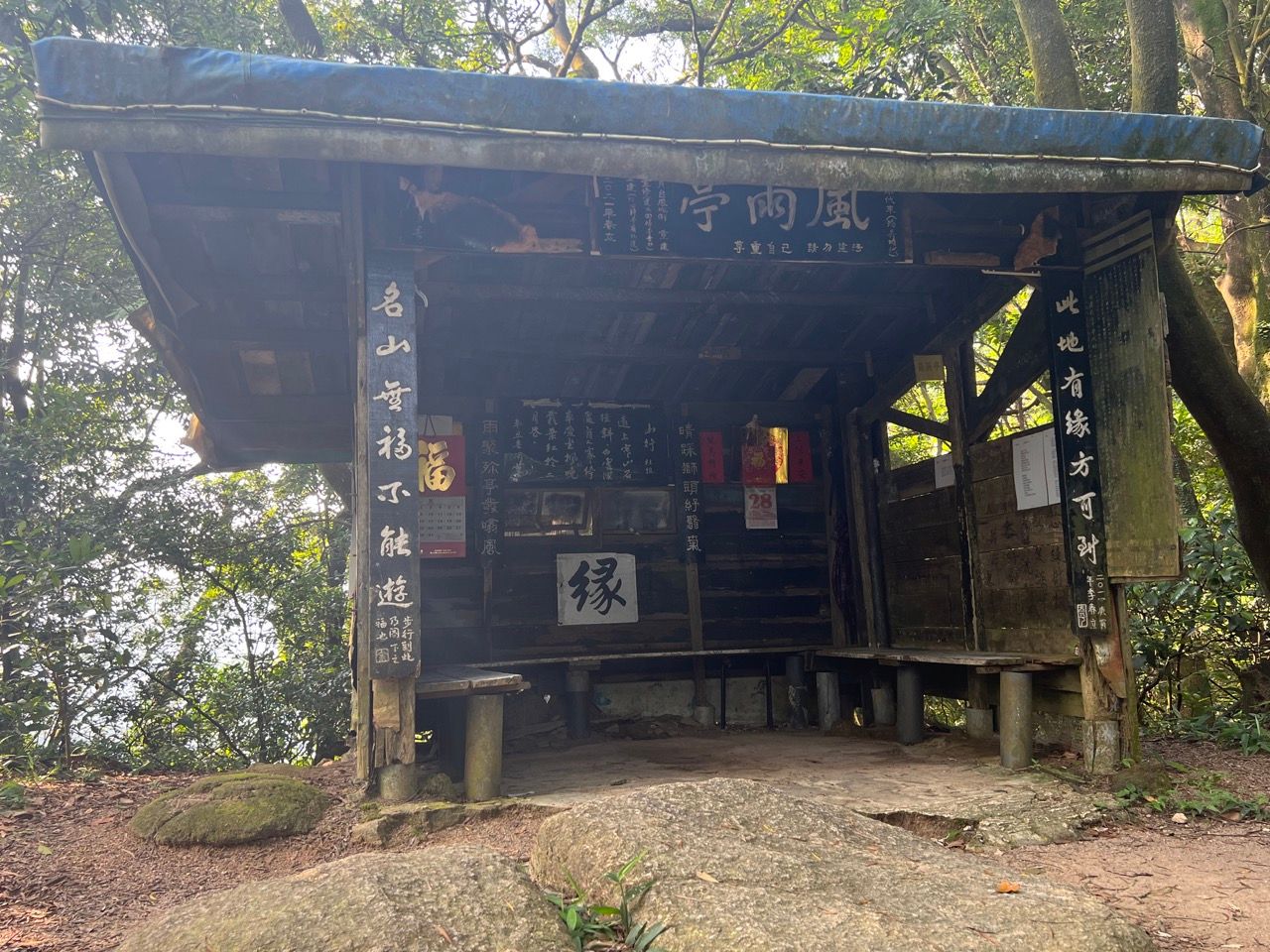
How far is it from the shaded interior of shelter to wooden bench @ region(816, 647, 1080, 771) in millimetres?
295

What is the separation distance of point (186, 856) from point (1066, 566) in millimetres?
5581

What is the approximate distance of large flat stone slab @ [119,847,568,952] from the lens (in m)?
2.86

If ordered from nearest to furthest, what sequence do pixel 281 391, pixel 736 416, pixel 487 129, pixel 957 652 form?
pixel 487 129
pixel 957 652
pixel 281 391
pixel 736 416

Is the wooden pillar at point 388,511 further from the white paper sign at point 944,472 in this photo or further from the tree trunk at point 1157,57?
the tree trunk at point 1157,57

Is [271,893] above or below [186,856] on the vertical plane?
above

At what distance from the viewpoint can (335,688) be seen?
33.5 ft

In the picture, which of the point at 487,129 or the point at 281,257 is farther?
the point at 281,257

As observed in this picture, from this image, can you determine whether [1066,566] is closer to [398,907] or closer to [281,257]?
[398,907]

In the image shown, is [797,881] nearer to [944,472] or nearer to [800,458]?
[944,472]

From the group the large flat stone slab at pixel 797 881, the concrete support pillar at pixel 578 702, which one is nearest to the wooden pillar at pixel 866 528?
the concrete support pillar at pixel 578 702

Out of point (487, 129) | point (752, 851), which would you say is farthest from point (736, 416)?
point (752, 851)

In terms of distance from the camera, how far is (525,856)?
4457 mm

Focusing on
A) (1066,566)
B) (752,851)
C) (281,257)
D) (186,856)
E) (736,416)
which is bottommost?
(186,856)

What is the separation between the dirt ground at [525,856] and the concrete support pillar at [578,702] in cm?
152
